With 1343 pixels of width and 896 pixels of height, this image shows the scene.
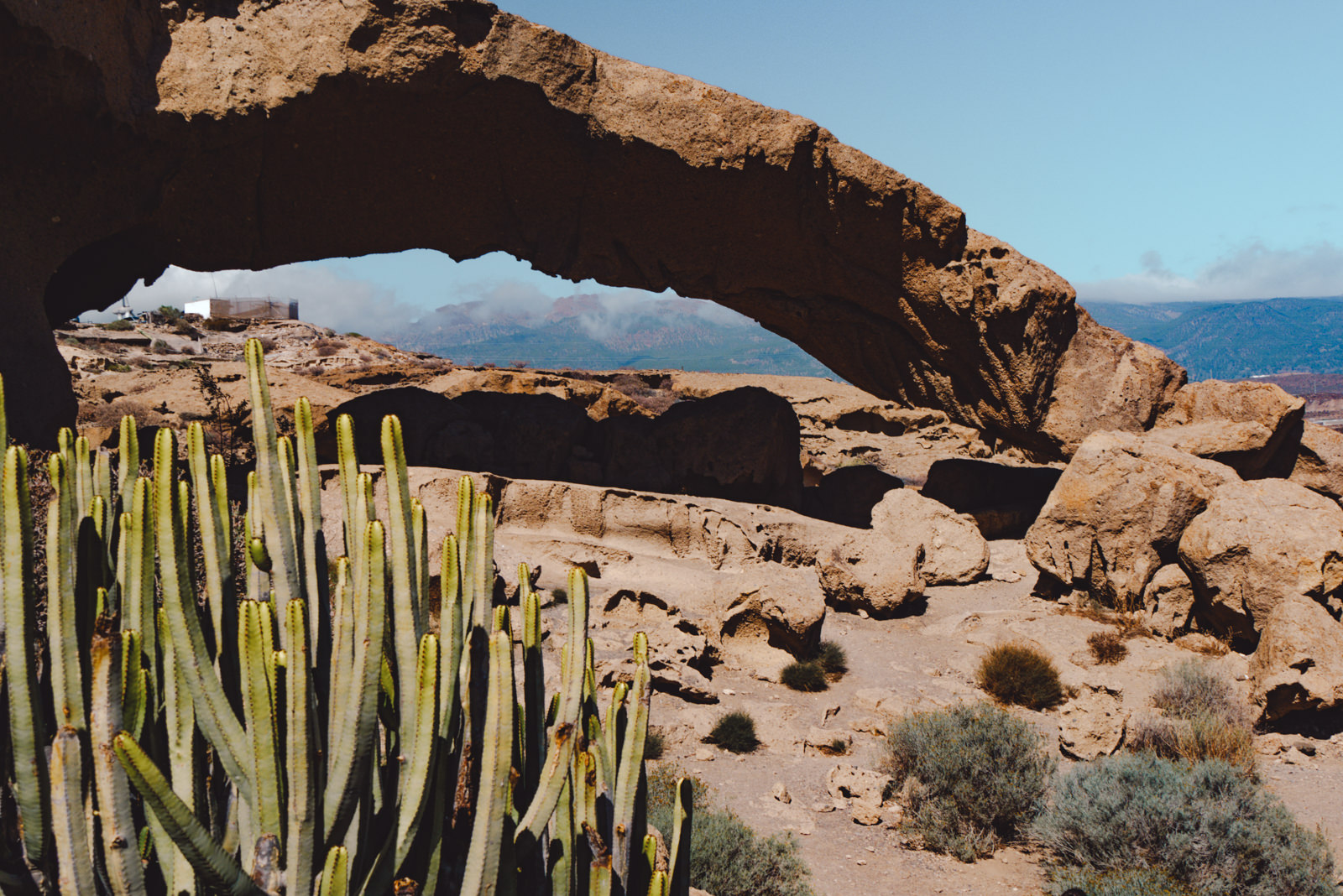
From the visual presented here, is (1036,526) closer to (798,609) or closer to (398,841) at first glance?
(798,609)

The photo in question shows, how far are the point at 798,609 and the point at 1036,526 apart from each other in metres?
3.77

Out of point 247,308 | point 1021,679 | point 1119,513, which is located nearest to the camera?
point 1021,679

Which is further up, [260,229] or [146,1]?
[146,1]

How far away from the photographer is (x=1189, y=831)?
448 centimetres

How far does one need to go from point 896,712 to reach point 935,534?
4.36 meters

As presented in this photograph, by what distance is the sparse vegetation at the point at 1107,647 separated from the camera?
7.90 metres

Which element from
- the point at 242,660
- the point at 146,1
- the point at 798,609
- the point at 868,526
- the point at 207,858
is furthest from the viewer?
the point at 868,526

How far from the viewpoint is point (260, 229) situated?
409 inches

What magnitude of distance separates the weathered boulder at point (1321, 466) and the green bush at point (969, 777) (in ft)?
25.9

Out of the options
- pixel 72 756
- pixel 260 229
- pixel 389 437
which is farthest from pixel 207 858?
pixel 260 229

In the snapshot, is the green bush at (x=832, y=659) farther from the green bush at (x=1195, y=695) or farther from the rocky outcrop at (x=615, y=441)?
the rocky outcrop at (x=615, y=441)

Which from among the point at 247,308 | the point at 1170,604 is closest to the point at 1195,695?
the point at 1170,604

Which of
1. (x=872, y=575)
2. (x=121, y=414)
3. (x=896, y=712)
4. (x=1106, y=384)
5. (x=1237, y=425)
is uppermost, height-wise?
(x=1106, y=384)

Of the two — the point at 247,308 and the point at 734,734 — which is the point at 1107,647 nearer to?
the point at 734,734
